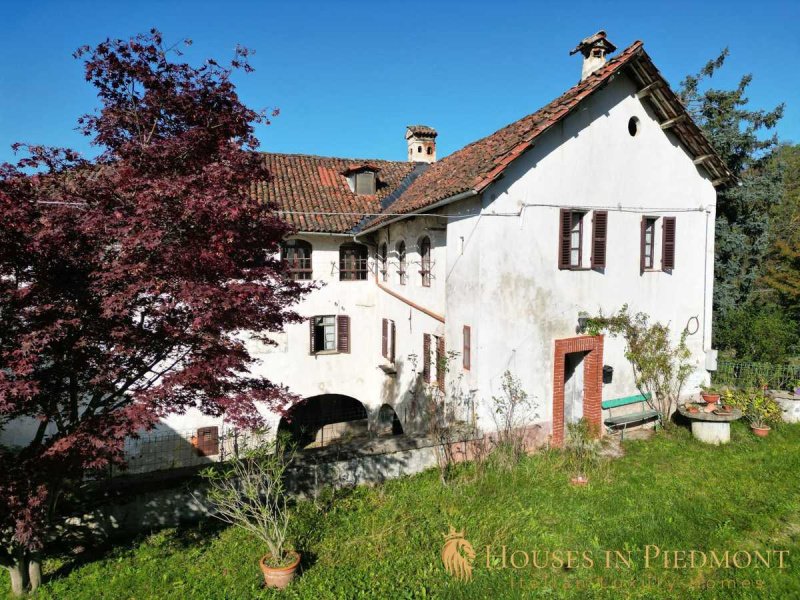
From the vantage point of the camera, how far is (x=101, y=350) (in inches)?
214

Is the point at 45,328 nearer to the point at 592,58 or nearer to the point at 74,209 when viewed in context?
the point at 74,209

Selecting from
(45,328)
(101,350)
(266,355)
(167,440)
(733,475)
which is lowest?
(167,440)

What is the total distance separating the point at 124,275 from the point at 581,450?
886 cm

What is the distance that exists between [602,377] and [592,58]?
326 inches

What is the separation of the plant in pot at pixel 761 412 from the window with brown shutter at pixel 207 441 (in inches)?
596

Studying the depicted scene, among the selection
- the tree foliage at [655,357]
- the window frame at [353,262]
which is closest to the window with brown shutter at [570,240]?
the tree foliage at [655,357]

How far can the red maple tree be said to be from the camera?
4.73 meters

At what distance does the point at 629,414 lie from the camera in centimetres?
1165

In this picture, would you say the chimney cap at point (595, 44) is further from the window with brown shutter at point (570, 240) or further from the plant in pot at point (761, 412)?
the plant in pot at point (761, 412)

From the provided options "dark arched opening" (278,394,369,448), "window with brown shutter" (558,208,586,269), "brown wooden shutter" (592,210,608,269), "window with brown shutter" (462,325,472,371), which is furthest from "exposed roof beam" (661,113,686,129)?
"dark arched opening" (278,394,369,448)

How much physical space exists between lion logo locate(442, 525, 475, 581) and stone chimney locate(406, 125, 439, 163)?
17615 mm

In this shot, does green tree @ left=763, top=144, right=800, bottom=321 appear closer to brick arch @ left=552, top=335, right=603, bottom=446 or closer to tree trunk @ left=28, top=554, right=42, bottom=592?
brick arch @ left=552, top=335, right=603, bottom=446

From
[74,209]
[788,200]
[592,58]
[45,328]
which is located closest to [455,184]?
[592,58]

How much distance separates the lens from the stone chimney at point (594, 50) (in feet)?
39.1
